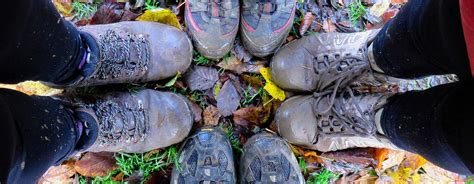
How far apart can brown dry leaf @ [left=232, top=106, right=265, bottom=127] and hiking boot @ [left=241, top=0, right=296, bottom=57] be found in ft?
0.78

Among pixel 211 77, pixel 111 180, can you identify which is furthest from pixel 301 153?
pixel 111 180

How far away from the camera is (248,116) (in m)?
1.29

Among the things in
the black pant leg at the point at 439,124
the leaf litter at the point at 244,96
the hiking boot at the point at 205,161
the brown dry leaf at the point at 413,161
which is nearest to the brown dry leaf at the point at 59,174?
the leaf litter at the point at 244,96

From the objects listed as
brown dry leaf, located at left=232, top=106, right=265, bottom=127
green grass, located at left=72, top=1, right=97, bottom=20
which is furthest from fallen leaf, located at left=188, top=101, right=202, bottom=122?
green grass, located at left=72, top=1, right=97, bottom=20

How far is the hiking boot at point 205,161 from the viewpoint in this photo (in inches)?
45.9

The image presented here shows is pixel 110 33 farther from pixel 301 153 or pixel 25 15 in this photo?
pixel 301 153

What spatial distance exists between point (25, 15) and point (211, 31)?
562 millimetres

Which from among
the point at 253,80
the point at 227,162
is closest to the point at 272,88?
the point at 253,80

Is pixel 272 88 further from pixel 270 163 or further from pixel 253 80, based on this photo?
pixel 270 163

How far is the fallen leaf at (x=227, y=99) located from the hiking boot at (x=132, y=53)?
0.49 feet

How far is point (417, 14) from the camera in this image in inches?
29.7

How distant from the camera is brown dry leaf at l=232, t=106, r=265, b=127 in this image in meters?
1.28

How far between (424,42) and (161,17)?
31.3 inches

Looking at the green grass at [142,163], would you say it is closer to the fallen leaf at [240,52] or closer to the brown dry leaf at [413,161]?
the fallen leaf at [240,52]
